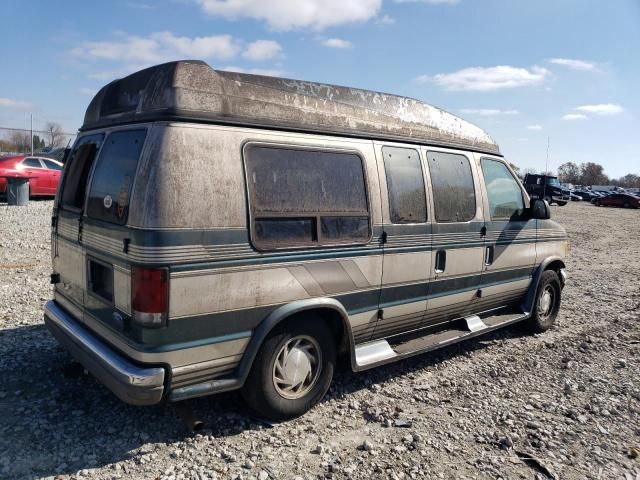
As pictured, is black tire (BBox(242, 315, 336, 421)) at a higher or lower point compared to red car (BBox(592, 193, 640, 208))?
lower

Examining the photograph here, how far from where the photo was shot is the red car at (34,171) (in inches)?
570

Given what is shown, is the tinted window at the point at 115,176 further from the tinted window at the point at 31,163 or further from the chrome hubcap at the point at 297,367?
the tinted window at the point at 31,163

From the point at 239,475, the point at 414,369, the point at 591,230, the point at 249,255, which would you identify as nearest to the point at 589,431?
the point at 414,369

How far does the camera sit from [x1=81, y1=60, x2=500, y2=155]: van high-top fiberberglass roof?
3188 millimetres

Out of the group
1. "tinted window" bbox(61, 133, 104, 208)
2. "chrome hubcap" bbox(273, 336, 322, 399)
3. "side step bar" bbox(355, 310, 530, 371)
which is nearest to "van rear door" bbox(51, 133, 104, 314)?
"tinted window" bbox(61, 133, 104, 208)

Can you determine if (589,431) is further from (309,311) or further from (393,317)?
(309,311)

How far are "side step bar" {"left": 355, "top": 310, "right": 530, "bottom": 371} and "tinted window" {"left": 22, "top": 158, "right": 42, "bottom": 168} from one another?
14389 mm

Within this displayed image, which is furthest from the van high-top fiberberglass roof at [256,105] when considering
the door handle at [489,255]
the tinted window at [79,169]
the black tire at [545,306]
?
the black tire at [545,306]

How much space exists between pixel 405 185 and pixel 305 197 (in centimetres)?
115

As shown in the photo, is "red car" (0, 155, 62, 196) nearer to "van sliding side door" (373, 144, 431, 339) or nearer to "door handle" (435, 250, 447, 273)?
"van sliding side door" (373, 144, 431, 339)

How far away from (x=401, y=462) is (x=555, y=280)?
13.6 ft

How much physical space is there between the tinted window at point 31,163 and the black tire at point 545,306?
14.8 m

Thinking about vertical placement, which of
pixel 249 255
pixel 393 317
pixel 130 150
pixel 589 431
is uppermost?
pixel 130 150

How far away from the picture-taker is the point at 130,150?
10.8ft
